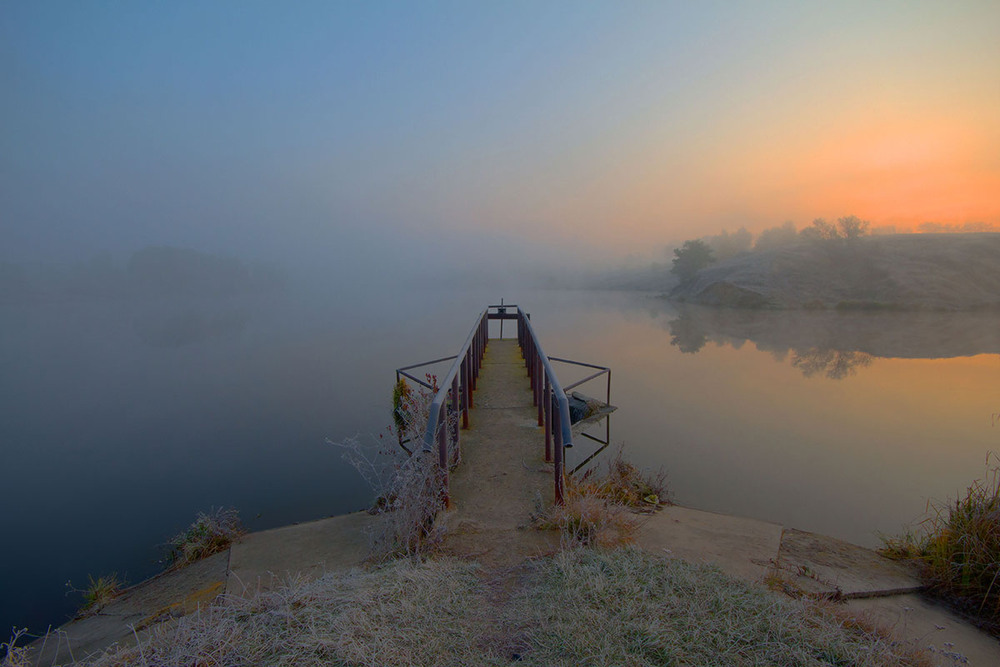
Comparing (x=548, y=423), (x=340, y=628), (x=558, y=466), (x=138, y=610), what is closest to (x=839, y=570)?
(x=558, y=466)

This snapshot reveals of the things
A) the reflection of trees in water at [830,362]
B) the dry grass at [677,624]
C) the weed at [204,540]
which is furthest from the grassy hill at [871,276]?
the weed at [204,540]

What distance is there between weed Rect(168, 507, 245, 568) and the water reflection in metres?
18.6

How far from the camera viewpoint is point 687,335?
92.4ft

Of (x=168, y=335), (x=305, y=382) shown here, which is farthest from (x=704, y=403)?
(x=168, y=335)

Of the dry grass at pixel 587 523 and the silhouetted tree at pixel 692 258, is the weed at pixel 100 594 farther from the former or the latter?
the silhouetted tree at pixel 692 258

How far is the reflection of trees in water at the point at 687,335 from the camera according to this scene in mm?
23391

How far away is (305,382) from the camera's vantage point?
1664cm

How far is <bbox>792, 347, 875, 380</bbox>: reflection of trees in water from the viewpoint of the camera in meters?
16.6

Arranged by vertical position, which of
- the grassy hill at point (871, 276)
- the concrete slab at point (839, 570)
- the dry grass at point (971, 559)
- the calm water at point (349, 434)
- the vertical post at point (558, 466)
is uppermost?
the grassy hill at point (871, 276)

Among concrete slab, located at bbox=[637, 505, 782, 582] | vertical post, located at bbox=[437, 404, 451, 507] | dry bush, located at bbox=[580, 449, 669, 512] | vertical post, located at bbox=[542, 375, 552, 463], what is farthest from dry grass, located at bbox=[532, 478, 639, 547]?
vertical post, located at bbox=[542, 375, 552, 463]

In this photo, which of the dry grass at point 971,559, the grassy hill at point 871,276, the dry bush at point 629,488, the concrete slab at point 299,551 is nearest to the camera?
the dry grass at point 971,559

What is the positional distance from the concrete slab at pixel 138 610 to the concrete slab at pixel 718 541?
13.0 ft

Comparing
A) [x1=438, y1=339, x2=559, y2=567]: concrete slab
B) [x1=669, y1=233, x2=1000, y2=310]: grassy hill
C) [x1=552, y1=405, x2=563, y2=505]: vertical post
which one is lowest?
[x1=438, y1=339, x2=559, y2=567]: concrete slab

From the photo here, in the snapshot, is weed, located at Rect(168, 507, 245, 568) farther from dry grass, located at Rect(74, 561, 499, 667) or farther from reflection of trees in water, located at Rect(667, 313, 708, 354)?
reflection of trees in water, located at Rect(667, 313, 708, 354)
